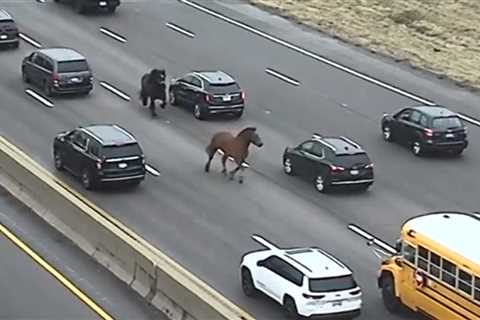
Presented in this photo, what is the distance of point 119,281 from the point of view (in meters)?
34.6

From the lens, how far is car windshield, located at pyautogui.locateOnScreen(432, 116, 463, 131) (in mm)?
47000

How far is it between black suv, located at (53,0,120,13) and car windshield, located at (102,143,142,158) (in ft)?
72.6

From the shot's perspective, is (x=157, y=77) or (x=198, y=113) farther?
(x=198, y=113)

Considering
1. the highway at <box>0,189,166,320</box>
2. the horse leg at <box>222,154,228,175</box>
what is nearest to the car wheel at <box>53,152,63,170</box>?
the highway at <box>0,189,166,320</box>

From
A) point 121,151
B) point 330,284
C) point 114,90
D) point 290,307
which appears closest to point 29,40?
point 114,90

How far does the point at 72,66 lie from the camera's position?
51812 millimetres

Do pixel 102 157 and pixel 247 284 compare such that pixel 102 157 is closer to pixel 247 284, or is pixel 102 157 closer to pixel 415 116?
pixel 247 284

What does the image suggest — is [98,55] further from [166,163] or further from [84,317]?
[84,317]

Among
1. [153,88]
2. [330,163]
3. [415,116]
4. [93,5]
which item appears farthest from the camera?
[93,5]

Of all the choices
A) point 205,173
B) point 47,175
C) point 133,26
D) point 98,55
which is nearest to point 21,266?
point 47,175

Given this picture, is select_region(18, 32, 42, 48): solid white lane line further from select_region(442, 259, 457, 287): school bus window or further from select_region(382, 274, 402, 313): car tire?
select_region(442, 259, 457, 287): school bus window

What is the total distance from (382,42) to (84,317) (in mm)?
32691

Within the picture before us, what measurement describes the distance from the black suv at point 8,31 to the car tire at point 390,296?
27.6 metres

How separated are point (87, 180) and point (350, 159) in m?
8.06
